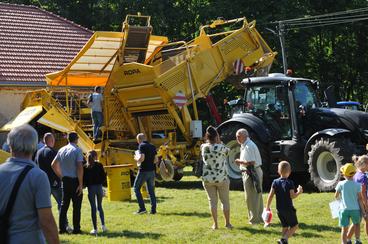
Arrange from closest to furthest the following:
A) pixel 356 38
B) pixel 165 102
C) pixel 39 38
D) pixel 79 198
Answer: pixel 79 198 → pixel 165 102 → pixel 39 38 → pixel 356 38

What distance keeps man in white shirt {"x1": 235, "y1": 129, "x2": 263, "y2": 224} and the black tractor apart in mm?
3192

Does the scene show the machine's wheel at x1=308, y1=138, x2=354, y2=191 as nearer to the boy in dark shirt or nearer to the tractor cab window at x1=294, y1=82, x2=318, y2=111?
the tractor cab window at x1=294, y1=82, x2=318, y2=111

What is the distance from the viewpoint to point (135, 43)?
16.7 m

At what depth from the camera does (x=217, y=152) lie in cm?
1024

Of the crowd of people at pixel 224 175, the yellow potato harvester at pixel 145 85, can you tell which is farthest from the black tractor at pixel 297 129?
the crowd of people at pixel 224 175

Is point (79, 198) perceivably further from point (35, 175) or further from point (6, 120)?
point (6, 120)

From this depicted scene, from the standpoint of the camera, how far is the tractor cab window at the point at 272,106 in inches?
574

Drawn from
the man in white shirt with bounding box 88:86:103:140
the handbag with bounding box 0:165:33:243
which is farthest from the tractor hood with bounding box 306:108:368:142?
the handbag with bounding box 0:165:33:243

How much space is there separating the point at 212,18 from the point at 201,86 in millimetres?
15565

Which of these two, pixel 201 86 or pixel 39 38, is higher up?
pixel 39 38

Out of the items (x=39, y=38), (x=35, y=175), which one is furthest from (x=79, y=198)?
(x=39, y=38)

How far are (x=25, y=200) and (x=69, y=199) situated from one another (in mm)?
5714

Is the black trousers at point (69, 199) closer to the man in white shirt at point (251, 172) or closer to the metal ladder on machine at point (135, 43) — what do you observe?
the man in white shirt at point (251, 172)

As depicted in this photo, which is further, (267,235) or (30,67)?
(30,67)
